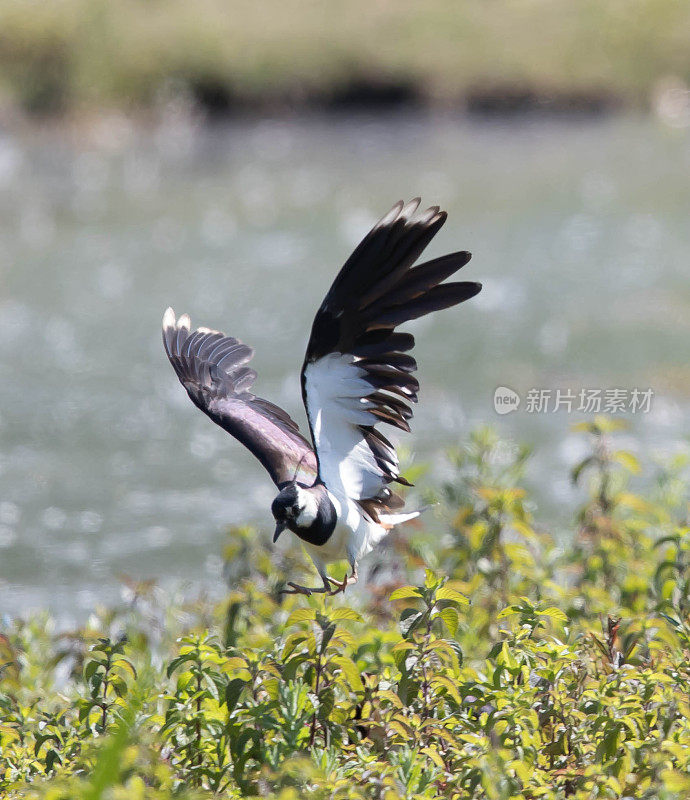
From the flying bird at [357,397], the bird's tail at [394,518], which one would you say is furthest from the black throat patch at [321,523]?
the bird's tail at [394,518]

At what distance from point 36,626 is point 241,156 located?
11.8 meters

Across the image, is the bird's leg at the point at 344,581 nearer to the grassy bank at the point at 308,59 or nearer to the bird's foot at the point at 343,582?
the bird's foot at the point at 343,582

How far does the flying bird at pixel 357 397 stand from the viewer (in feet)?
11.4

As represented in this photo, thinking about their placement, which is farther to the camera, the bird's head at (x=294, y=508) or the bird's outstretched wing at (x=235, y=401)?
the bird's outstretched wing at (x=235, y=401)

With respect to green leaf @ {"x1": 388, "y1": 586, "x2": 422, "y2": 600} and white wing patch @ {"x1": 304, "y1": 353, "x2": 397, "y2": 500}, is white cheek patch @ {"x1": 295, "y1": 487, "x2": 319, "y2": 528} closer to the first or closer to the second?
white wing patch @ {"x1": 304, "y1": 353, "x2": 397, "y2": 500}

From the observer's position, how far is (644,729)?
2.95 meters

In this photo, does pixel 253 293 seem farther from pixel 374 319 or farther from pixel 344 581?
pixel 374 319

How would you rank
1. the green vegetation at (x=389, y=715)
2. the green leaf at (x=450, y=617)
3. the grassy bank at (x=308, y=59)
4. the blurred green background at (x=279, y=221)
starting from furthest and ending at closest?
the grassy bank at (x=308, y=59) < the blurred green background at (x=279, y=221) < the green leaf at (x=450, y=617) < the green vegetation at (x=389, y=715)

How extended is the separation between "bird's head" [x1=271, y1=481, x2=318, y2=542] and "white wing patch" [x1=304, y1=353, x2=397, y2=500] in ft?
0.53

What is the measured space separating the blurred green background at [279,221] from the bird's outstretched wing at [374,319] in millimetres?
1010

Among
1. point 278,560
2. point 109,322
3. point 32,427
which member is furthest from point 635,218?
point 278,560

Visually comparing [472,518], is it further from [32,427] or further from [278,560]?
[32,427]

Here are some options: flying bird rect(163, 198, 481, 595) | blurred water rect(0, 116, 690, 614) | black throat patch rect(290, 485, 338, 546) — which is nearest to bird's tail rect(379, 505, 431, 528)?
flying bird rect(163, 198, 481, 595)

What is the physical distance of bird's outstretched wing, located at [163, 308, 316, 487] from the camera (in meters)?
4.07
